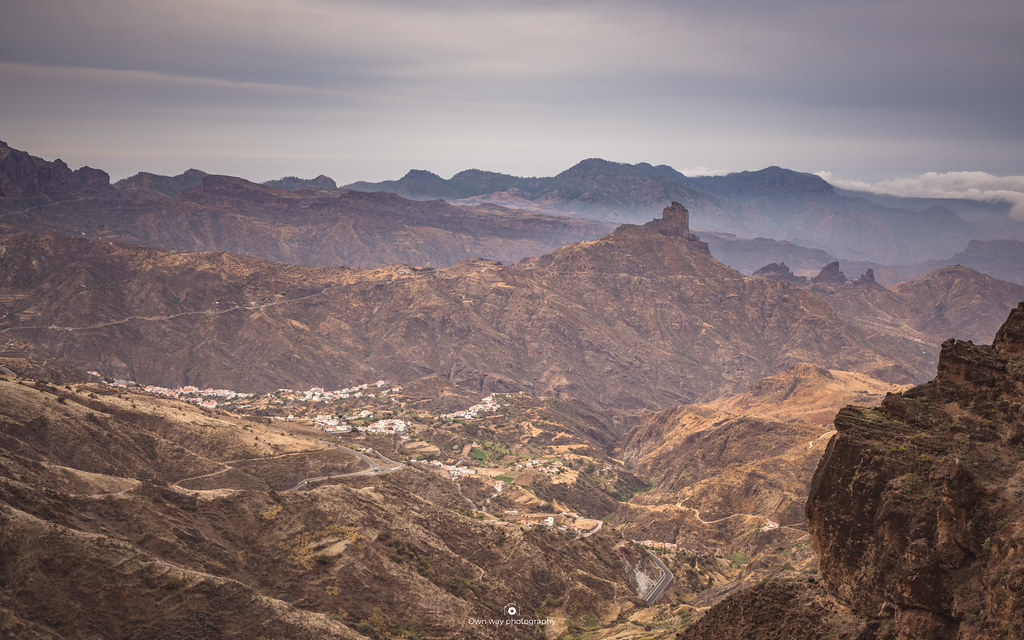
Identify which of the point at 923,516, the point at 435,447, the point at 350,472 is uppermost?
the point at 923,516

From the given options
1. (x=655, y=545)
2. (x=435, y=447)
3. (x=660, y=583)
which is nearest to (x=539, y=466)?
(x=435, y=447)

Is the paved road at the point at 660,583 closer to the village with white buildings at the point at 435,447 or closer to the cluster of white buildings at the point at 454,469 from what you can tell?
the village with white buildings at the point at 435,447

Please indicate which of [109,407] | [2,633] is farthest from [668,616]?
[109,407]

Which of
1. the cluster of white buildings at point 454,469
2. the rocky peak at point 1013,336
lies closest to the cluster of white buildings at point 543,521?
the cluster of white buildings at point 454,469

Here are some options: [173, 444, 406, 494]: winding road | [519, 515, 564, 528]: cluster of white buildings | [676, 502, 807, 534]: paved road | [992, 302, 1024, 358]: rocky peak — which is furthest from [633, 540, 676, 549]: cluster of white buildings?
[992, 302, 1024, 358]: rocky peak

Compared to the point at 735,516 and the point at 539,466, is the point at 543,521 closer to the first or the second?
the point at 735,516

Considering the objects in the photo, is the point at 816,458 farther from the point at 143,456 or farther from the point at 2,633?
the point at 2,633
